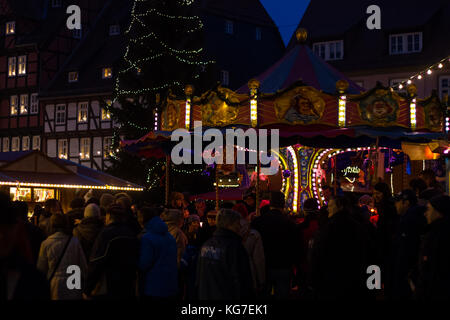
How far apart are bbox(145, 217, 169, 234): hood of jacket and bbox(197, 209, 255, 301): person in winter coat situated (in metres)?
0.74

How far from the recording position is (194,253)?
8.81 meters

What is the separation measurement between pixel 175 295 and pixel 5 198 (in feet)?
13.3

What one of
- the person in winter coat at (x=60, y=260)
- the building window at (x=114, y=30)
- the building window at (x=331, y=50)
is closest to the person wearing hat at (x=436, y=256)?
the person in winter coat at (x=60, y=260)

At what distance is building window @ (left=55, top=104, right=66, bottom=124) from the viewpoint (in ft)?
147

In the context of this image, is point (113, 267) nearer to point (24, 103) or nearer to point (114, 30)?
point (114, 30)

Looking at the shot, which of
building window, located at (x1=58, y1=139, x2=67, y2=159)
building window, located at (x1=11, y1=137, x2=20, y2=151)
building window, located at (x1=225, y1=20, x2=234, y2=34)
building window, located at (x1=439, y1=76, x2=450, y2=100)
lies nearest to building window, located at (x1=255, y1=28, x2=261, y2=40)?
building window, located at (x1=225, y1=20, x2=234, y2=34)

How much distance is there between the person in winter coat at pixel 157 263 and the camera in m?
7.43

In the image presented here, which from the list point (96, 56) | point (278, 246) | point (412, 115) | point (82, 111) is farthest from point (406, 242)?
point (96, 56)

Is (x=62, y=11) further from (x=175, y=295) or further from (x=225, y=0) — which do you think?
(x=175, y=295)

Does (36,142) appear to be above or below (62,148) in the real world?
above

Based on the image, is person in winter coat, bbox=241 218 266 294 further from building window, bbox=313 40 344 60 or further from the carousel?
building window, bbox=313 40 344 60

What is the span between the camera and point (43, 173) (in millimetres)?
20094

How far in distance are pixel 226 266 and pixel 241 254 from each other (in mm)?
185
